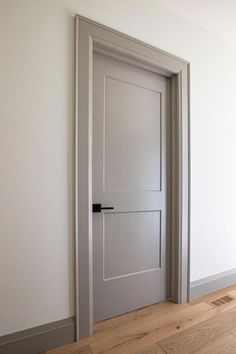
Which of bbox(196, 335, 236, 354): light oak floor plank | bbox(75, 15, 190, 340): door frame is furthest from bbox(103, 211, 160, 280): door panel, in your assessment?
Result: bbox(196, 335, 236, 354): light oak floor plank

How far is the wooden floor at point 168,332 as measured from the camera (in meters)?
1.29

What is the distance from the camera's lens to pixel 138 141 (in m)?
1.75

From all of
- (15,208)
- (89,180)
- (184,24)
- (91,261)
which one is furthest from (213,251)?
(184,24)

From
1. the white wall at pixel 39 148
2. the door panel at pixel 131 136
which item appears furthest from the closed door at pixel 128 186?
the white wall at pixel 39 148

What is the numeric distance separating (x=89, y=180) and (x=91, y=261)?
0.57m

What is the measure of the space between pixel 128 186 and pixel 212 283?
1363mm

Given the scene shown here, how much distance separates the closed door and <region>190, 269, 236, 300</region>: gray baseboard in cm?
32

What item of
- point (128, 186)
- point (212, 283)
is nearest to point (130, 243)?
point (128, 186)

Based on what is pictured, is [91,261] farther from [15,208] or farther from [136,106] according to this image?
[136,106]

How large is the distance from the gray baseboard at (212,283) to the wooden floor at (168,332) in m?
0.10

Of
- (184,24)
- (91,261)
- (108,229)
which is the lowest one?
(91,261)

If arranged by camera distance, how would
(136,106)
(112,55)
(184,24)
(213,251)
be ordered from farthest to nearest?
(213,251), (184,24), (136,106), (112,55)

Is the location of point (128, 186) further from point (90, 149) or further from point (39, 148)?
point (39, 148)

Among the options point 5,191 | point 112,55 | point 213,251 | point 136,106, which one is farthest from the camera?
point 213,251
